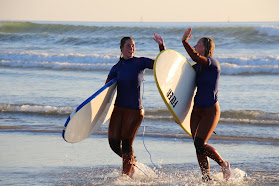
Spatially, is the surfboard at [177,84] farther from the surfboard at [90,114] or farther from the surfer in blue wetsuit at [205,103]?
the surfboard at [90,114]

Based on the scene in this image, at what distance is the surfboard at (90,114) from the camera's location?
5602 mm

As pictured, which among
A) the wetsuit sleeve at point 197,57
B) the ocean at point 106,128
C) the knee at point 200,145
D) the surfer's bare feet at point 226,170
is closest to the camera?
the wetsuit sleeve at point 197,57

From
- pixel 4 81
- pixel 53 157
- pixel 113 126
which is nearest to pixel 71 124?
pixel 113 126

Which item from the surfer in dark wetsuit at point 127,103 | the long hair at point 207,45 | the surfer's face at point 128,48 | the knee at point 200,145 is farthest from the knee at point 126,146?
the long hair at point 207,45

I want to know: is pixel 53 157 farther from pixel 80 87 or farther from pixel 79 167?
pixel 80 87

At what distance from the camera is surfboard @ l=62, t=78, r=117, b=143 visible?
560 cm

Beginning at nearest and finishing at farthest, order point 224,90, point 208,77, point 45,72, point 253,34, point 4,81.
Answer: point 208,77 → point 224,90 → point 4,81 → point 45,72 → point 253,34

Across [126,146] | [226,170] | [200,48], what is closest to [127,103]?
[126,146]

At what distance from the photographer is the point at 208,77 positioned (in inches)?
215

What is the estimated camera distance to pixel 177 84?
18.9ft

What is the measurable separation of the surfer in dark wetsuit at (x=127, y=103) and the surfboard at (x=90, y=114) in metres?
0.20

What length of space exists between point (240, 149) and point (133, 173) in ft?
7.20

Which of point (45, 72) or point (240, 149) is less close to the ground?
point (240, 149)

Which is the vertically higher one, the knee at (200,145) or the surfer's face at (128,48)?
the surfer's face at (128,48)
